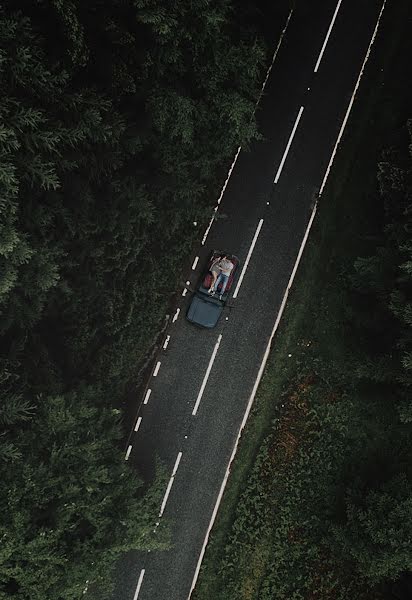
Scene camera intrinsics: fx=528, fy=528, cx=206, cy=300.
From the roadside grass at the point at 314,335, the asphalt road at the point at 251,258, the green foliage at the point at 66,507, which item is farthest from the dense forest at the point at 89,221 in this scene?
the roadside grass at the point at 314,335

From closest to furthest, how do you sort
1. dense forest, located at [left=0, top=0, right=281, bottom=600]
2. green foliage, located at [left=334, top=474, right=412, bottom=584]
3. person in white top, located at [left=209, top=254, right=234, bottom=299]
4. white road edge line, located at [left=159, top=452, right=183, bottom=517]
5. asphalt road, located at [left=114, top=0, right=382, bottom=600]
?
dense forest, located at [left=0, top=0, right=281, bottom=600] → green foliage, located at [left=334, top=474, right=412, bottom=584] → person in white top, located at [left=209, top=254, right=234, bottom=299] → white road edge line, located at [left=159, top=452, right=183, bottom=517] → asphalt road, located at [left=114, top=0, right=382, bottom=600]

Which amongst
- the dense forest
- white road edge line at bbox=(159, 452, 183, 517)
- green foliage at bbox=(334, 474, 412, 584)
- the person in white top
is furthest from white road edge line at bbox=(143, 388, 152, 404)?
green foliage at bbox=(334, 474, 412, 584)

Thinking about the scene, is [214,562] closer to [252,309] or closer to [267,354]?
[267,354]

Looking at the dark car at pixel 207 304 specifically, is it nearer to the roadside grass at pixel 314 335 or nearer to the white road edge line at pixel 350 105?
the roadside grass at pixel 314 335

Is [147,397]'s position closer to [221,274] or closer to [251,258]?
[221,274]

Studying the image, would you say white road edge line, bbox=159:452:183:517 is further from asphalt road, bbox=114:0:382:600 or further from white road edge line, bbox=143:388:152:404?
white road edge line, bbox=143:388:152:404
